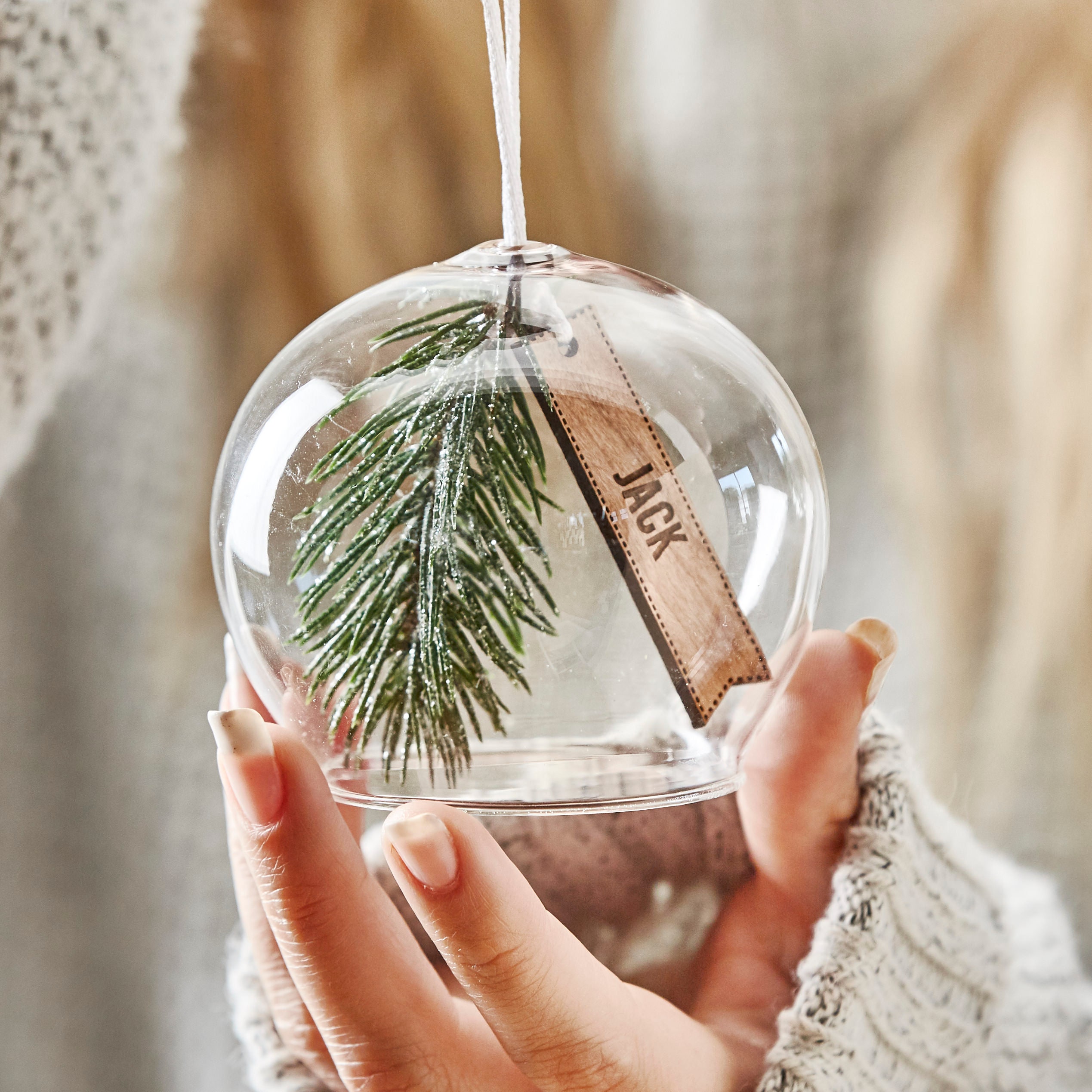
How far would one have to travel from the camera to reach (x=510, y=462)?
27 cm

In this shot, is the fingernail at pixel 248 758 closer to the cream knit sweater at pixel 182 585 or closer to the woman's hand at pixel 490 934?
the woman's hand at pixel 490 934

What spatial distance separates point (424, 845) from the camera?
0.28 metres

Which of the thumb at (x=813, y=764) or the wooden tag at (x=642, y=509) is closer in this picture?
the wooden tag at (x=642, y=509)

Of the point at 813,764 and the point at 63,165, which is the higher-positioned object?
the point at 63,165

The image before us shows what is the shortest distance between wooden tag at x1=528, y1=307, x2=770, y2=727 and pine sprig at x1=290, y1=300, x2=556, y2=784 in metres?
0.01

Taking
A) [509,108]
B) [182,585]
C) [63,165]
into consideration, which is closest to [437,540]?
[509,108]

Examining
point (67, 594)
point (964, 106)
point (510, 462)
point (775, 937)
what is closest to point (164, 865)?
point (67, 594)

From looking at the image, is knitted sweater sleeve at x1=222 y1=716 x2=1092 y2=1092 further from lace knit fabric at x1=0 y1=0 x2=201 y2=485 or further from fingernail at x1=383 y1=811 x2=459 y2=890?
lace knit fabric at x1=0 y1=0 x2=201 y2=485

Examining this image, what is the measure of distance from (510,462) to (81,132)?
0.84ft

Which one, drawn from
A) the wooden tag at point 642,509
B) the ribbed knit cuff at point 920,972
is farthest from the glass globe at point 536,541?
the ribbed knit cuff at point 920,972

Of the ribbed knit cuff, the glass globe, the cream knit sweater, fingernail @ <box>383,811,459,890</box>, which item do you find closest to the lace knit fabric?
the cream knit sweater

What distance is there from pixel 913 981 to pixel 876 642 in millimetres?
133

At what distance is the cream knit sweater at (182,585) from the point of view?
48cm

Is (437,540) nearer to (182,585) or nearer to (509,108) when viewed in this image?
(509,108)
